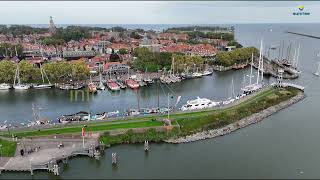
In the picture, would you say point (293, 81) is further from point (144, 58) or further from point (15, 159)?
point (15, 159)

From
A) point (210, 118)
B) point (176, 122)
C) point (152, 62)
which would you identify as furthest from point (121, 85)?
point (210, 118)

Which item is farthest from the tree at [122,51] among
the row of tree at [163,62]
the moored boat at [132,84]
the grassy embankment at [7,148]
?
the grassy embankment at [7,148]

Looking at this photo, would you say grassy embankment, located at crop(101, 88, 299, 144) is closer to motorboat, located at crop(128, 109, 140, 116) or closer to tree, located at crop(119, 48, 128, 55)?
motorboat, located at crop(128, 109, 140, 116)

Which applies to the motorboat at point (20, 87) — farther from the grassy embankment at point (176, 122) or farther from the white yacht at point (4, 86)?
the grassy embankment at point (176, 122)

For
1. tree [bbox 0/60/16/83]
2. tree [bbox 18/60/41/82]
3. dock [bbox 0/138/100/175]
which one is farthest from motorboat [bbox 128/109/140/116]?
tree [bbox 0/60/16/83]

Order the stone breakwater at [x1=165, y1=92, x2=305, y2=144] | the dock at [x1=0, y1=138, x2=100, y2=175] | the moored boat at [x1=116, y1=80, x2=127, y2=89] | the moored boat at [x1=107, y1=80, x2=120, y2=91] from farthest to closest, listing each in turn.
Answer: the moored boat at [x1=116, y1=80, x2=127, y2=89], the moored boat at [x1=107, y1=80, x2=120, y2=91], the stone breakwater at [x1=165, y1=92, x2=305, y2=144], the dock at [x1=0, y1=138, x2=100, y2=175]

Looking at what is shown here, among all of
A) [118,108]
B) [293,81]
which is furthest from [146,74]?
[293,81]
